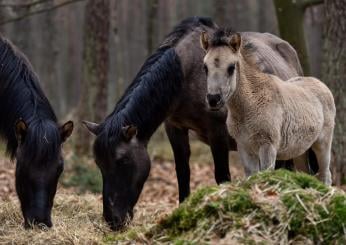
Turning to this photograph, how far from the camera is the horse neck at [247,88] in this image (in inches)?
275

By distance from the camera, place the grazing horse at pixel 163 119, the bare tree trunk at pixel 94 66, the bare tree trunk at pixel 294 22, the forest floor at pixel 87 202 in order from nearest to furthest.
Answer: the forest floor at pixel 87 202
the grazing horse at pixel 163 119
the bare tree trunk at pixel 294 22
the bare tree trunk at pixel 94 66

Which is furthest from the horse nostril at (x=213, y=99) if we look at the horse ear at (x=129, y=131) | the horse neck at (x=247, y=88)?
the horse ear at (x=129, y=131)

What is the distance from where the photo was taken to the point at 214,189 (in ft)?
18.0

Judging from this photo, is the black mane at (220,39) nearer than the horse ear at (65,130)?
Yes

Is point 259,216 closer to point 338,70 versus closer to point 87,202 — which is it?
→ point 87,202

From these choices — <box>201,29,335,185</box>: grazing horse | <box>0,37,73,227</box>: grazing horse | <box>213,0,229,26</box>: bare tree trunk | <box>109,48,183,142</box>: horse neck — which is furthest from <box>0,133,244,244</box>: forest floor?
<box>213,0,229,26</box>: bare tree trunk

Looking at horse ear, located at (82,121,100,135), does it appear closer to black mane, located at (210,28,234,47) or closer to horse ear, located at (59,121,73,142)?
horse ear, located at (59,121,73,142)

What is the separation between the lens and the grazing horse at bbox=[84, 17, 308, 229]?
7305 millimetres

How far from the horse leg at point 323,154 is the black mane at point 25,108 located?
2.68 meters

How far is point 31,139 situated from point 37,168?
0.28m

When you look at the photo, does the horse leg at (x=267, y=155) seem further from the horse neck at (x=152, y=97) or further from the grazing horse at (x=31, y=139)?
the grazing horse at (x=31, y=139)

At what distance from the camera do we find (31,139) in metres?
7.14

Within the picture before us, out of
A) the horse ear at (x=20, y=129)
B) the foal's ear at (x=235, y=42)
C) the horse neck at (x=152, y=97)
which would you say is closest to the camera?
the foal's ear at (x=235, y=42)

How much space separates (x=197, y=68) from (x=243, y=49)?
130 cm
